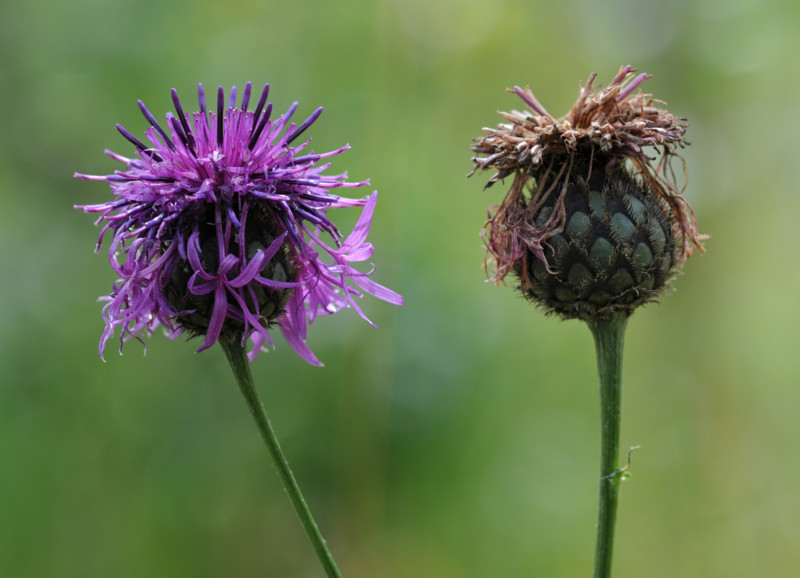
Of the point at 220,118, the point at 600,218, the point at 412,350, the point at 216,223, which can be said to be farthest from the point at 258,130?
the point at 412,350

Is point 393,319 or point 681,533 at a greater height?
point 393,319

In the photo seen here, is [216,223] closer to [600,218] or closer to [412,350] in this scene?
[600,218]

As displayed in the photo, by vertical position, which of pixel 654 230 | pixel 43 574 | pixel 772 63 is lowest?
pixel 43 574

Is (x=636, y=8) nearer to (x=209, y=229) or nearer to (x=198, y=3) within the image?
(x=198, y=3)

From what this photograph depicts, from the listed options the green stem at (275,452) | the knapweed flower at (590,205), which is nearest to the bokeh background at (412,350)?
the green stem at (275,452)

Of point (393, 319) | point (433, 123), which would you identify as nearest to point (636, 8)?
point (433, 123)

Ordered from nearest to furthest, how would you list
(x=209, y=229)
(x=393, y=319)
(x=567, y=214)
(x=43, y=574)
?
(x=209, y=229), (x=567, y=214), (x=43, y=574), (x=393, y=319)

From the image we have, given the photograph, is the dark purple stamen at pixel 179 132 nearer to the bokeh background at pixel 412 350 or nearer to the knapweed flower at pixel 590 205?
the knapweed flower at pixel 590 205
